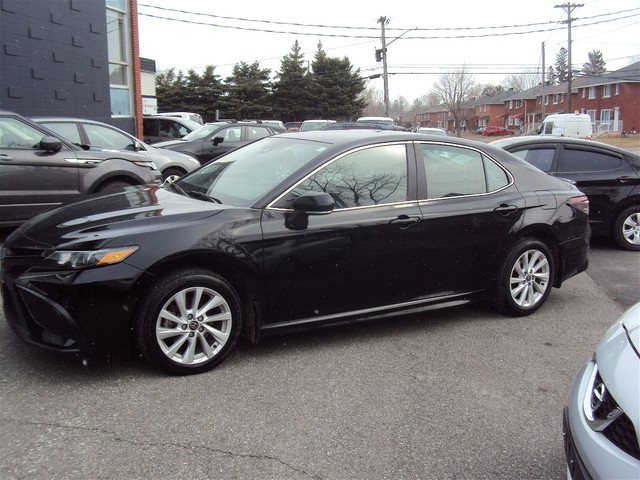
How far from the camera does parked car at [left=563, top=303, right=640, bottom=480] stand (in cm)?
189

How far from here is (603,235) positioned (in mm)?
8172

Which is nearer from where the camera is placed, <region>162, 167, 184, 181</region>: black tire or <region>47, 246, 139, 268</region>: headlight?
<region>47, 246, 139, 268</region>: headlight

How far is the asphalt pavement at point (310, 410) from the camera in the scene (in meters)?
2.76

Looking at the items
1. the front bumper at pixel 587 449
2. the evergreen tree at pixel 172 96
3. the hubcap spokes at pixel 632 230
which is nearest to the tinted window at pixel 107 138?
the hubcap spokes at pixel 632 230

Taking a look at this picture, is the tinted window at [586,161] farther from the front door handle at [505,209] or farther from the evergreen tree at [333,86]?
the evergreen tree at [333,86]

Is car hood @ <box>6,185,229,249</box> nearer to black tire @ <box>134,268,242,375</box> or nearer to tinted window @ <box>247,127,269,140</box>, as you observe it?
black tire @ <box>134,268,242,375</box>

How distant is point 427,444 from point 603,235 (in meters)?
6.43

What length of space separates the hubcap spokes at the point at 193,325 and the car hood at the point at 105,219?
0.48 m

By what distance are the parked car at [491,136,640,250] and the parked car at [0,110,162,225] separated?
225 inches

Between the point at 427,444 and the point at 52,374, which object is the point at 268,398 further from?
the point at 52,374

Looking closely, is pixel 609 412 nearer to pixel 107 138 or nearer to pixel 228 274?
pixel 228 274

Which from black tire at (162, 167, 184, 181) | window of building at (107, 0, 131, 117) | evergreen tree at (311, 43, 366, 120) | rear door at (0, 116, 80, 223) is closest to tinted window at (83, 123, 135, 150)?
black tire at (162, 167, 184, 181)

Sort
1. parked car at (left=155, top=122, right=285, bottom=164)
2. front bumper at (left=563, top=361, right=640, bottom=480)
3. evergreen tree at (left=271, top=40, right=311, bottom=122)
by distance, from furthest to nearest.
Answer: evergreen tree at (left=271, top=40, right=311, bottom=122)
parked car at (left=155, top=122, right=285, bottom=164)
front bumper at (left=563, top=361, right=640, bottom=480)

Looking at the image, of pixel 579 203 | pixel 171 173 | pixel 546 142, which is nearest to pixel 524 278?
pixel 579 203
